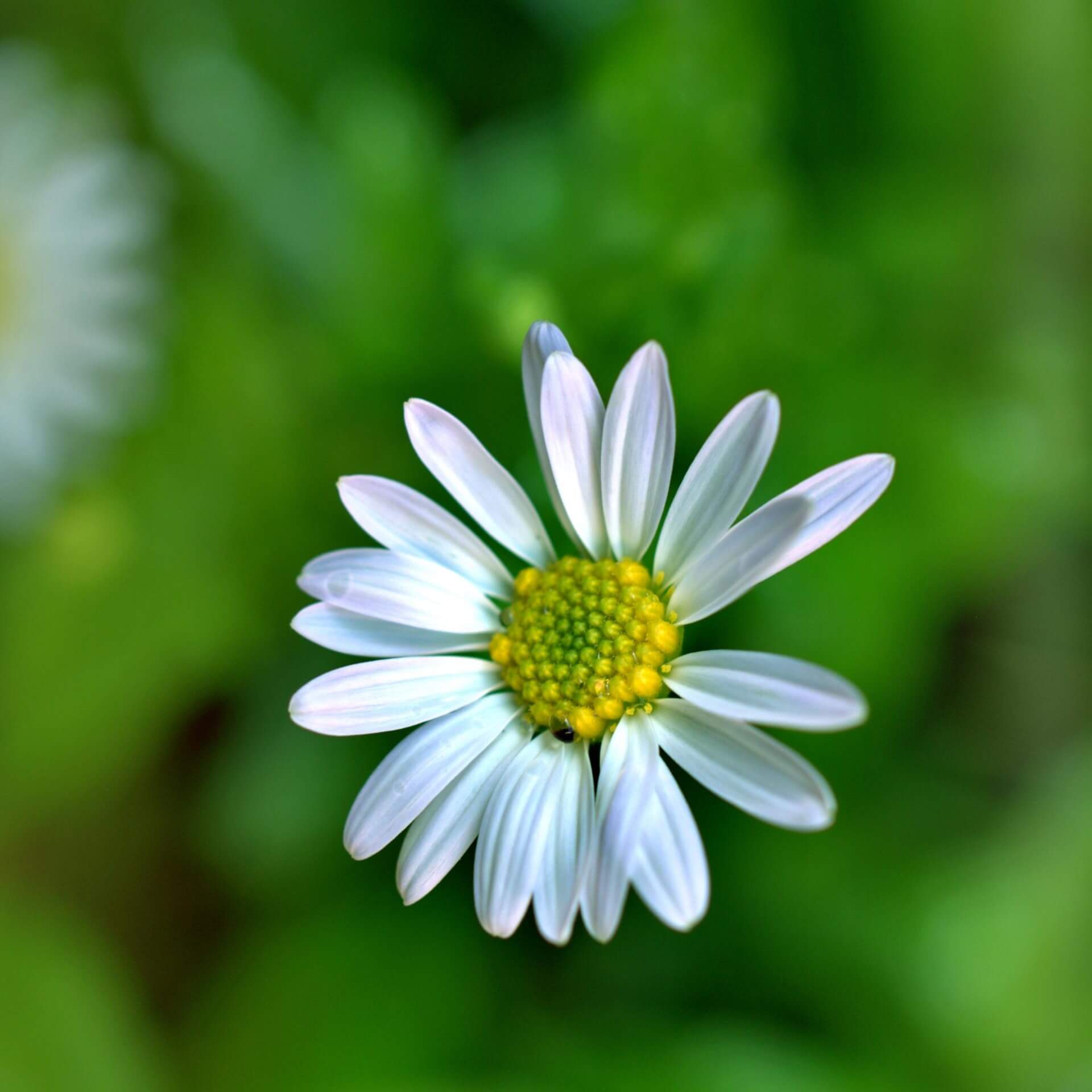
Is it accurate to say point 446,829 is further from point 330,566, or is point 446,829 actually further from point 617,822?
point 330,566

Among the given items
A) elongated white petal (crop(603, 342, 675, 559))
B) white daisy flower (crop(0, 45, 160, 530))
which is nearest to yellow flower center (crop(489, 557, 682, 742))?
elongated white petal (crop(603, 342, 675, 559))

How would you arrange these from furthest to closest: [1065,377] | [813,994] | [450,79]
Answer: [450,79]
[1065,377]
[813,994]

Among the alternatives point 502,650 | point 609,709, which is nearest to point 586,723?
point 609,709

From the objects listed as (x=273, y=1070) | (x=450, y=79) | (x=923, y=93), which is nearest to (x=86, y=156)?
(x=450, y=79)

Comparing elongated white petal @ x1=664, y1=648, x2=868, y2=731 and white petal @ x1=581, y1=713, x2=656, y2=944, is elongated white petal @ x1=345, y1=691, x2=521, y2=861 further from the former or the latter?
elongated white petal @ x1=664, y1=648, x2=868, y2=731

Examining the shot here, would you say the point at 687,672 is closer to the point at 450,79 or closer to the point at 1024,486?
the point at 1024,486

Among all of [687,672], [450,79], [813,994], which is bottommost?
[813,994]
